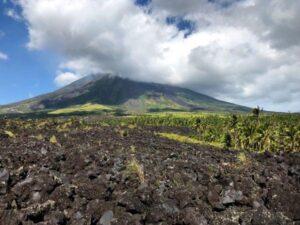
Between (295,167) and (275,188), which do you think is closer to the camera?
(275,188)

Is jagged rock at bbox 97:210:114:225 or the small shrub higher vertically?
the small shrub

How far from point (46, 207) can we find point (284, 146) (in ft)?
419

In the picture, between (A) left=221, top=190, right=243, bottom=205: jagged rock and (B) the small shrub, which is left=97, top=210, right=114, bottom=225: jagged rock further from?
(A) left=221, top=190, right=243, bottom=205: jagged rock

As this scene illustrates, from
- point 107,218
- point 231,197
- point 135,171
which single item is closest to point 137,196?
point 107,218

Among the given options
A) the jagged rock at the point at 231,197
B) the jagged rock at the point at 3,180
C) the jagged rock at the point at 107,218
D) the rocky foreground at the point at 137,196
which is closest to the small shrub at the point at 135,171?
the rocky foreground at the point at 137,196

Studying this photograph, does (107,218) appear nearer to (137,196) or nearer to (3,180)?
(137,196)

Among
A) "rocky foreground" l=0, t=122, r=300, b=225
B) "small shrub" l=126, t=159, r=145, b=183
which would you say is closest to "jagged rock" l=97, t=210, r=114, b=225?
"rocky foreground" l=0, t=122, r=300, b=225

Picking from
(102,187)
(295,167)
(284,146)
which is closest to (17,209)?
(102,187)

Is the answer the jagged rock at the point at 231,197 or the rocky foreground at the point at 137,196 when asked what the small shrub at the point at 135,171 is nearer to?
the rocky foreground at the point at 137,196

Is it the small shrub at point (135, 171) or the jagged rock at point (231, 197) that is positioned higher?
the small shrub at point (135, 171)

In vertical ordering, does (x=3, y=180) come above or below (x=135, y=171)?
below

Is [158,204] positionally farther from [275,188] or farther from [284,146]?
[284,146]

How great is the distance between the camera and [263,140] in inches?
5546

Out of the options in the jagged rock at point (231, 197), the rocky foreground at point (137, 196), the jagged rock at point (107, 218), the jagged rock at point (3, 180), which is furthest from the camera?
the jagged rock at point (3, 180)
